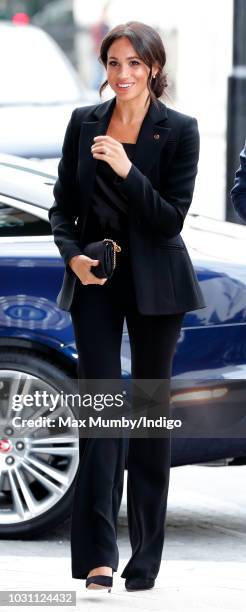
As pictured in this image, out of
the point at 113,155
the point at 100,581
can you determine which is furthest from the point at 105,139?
the point at 100,581

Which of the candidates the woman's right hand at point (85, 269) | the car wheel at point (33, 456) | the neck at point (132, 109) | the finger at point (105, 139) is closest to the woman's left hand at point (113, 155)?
the finger at point (105, 139)

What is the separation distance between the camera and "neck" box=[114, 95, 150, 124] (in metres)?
4.56

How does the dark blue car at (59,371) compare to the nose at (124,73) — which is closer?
the nose at (124,73)

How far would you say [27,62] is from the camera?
14367 mm

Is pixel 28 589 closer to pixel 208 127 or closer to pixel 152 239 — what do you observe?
pixel 152 239

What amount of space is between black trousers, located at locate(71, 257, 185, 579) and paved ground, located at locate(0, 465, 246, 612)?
0.13 meters

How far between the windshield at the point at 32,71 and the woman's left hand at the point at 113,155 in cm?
862

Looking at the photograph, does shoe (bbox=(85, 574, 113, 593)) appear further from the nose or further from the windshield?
the windshield

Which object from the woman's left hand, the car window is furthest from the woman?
the car window

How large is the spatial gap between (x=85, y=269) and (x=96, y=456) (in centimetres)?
54

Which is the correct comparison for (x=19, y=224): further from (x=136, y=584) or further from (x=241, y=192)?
(x=136, y=584)

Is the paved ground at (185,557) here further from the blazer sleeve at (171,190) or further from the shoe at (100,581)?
the blazer sleeve at (171,190)

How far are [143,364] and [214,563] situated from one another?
0.94m

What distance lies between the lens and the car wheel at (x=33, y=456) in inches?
232
